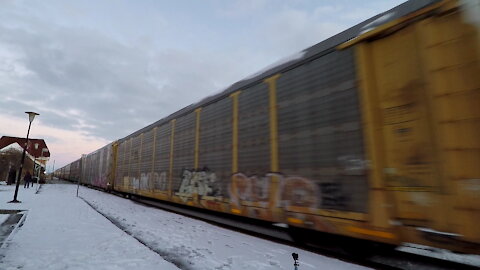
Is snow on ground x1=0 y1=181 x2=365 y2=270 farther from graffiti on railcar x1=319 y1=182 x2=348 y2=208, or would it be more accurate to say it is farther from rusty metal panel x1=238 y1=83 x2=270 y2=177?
rusty metal panel x1=238 y1=83 x2=270 y2=177

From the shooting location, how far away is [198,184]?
Result: 9.34 m

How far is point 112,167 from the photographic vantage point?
72.9 ft

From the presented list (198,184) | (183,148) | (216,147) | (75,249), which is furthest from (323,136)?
(183,148)

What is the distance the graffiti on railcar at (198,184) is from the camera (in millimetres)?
8523

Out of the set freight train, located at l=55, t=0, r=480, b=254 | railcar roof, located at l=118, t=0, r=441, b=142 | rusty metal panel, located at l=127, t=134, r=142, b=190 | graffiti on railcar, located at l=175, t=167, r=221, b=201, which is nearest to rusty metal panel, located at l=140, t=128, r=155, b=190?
rusty metal panel, located at l=127, t=134, r=142, b=190

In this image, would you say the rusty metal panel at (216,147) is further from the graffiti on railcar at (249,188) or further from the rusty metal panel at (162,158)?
the rusty metal panel at (162,158)

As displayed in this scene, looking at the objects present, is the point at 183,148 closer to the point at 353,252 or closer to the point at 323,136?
the point at 323,136

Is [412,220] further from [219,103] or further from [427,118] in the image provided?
[219,103]

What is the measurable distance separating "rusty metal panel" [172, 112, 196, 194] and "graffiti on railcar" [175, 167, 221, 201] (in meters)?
0.21

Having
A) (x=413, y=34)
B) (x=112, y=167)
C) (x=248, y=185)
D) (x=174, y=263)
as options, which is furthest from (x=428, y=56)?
(x=112, y=167)

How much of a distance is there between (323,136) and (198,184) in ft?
17.1

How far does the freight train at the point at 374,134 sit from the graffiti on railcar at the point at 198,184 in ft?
1.78

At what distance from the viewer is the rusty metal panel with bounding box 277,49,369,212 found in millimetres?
4742

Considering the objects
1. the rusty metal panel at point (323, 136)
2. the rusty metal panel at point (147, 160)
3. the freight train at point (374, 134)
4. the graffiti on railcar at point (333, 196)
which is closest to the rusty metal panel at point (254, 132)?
the freight train at point (374, 134)
